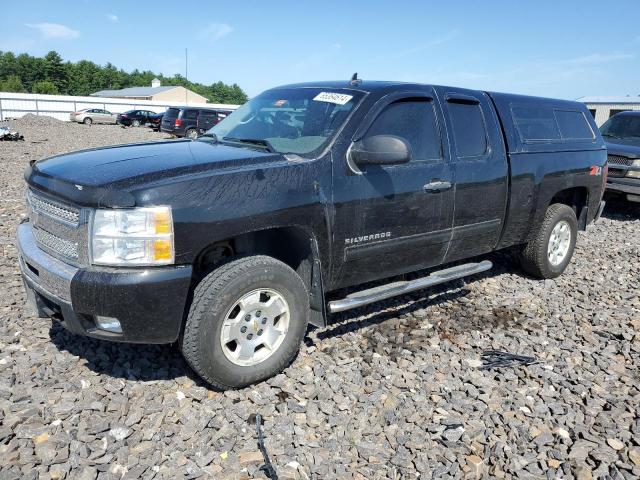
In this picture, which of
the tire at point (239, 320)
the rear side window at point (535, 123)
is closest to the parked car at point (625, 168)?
the rear side window at point (535, 123)

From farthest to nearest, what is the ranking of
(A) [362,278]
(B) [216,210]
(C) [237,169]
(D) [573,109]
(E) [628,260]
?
(E) [628,260], (D) [573,109], (A) [362,278], (C) [237,169], (B) [216,210]

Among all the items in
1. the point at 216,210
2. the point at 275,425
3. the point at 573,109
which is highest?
the point at 573,109

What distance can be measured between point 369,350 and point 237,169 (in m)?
1.76

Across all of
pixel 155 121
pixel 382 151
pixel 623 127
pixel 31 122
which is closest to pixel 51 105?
pixel 155 121

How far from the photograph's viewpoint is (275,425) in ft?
9.93

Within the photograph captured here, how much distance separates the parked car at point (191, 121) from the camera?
24.5 metres

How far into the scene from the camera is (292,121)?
3957 mm

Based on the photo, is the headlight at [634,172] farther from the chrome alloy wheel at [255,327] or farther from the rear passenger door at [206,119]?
the rear passenger door at [206,119]

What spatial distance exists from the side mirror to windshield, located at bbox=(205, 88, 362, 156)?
0.26 m

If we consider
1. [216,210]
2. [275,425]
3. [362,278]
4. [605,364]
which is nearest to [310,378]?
[275,425]

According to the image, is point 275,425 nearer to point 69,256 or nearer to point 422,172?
point 69,256

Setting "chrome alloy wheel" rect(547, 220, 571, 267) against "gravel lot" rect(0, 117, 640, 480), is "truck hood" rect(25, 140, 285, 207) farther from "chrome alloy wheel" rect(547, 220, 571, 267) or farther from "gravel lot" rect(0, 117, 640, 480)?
"chrome alloy wheel" rect(547, 220, 571, 267)

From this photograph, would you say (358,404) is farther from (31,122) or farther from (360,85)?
(31,122)

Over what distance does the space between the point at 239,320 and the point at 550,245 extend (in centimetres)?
397
